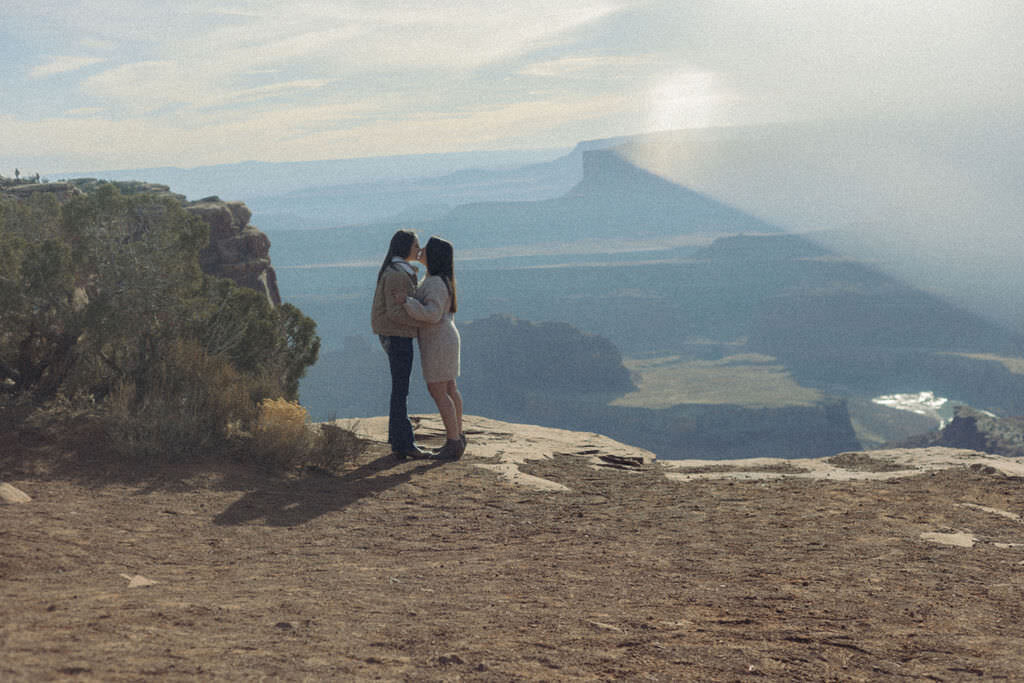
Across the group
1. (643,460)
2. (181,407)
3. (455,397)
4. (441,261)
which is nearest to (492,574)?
(455,397)

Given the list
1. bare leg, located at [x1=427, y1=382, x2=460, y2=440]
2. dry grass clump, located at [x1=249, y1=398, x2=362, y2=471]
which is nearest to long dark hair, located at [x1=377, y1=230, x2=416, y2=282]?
bare leg, located at [x1=427, y1=382, x2=460, y2=440]

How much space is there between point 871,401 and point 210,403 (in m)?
132

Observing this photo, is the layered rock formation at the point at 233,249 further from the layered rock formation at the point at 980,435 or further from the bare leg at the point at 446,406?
the layered rock formation at the point at 980,435

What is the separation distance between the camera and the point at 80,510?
4902mm

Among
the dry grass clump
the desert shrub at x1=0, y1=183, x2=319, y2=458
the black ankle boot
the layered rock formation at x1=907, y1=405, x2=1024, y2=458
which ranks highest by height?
the desert shrub at x1=0, y1=183, x2=319, y2=458

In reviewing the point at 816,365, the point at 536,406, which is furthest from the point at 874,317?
the point at 536,406

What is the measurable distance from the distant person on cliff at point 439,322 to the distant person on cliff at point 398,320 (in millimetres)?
87

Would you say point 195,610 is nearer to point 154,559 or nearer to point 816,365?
point 154,559

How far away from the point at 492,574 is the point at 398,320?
2.92 metres

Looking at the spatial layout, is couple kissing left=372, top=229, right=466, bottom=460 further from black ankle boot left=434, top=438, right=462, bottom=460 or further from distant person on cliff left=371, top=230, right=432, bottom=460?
black ankle boot left=434, top=438, right=462, bottom=460

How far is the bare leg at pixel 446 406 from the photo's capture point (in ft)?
23.0

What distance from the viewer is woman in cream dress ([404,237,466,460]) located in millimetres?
6750

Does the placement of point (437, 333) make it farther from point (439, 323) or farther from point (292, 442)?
point (292, 442)

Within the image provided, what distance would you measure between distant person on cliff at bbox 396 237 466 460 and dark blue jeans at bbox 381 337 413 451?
15 cm
